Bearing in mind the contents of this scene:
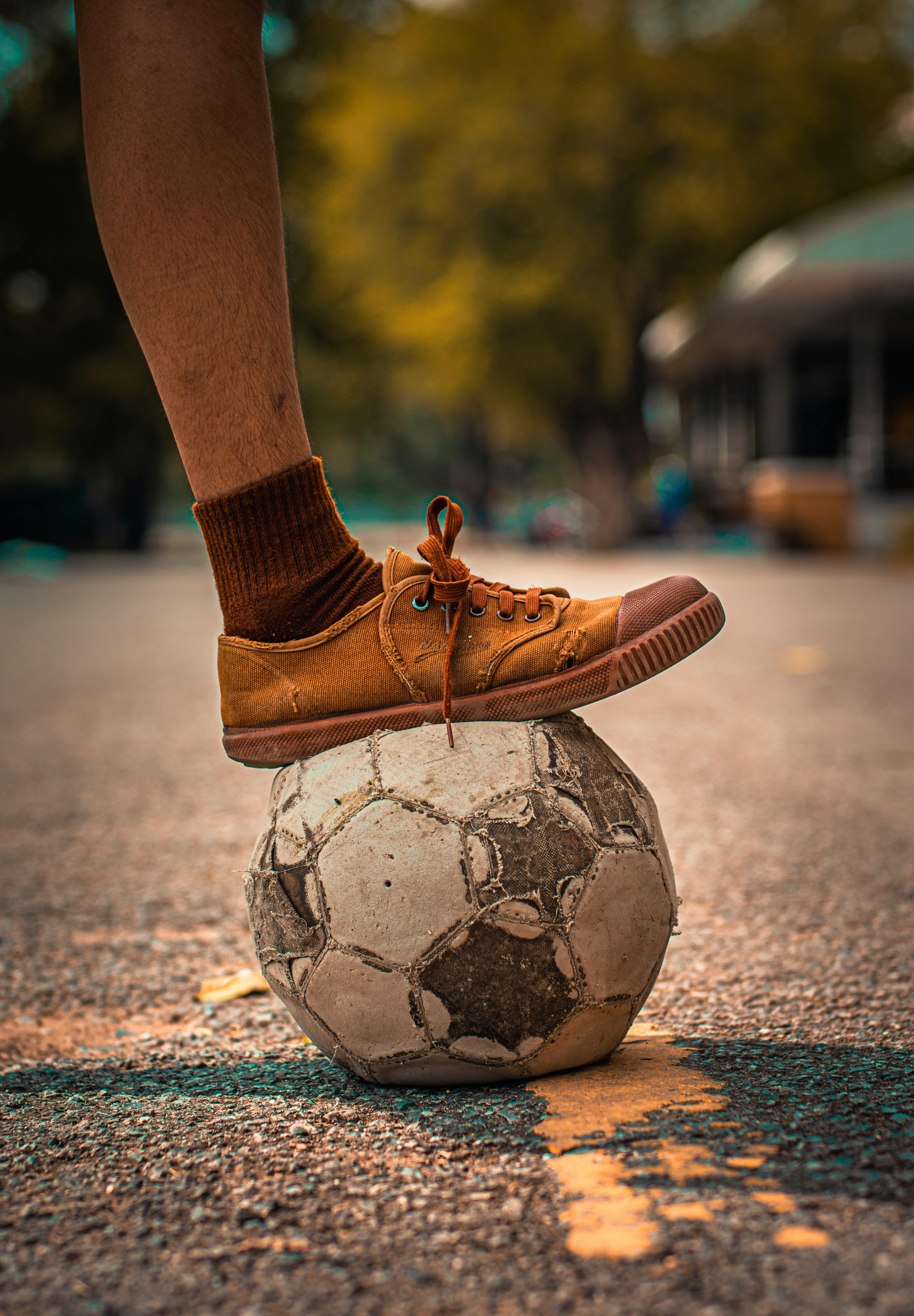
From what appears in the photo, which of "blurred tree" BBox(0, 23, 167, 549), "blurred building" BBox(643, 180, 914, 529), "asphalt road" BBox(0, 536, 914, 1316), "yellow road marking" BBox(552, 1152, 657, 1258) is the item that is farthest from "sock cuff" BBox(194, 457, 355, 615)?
"blurred tree" BBox(0, 23, 167, 549)

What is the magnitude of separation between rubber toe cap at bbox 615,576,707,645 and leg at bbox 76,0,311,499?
559mm

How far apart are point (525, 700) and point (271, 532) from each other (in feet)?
1.54

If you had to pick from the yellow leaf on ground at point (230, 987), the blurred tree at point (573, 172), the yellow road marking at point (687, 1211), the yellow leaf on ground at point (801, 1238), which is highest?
the blurred tree at point (573, 172)

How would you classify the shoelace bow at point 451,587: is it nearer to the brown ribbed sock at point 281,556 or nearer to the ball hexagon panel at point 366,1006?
the brown ribbed sock at point 281,556

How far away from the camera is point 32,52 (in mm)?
22172

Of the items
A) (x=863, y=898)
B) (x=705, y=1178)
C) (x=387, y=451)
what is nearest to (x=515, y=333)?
(x=863, y=898)

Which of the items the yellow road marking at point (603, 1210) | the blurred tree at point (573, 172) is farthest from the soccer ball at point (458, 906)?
the blurred tree at point (573, 172)

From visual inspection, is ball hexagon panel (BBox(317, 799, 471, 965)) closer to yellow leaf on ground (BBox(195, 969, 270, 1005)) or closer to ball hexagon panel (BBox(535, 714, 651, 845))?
ball hexagon panel (BBox(535, 714, 651, 845))

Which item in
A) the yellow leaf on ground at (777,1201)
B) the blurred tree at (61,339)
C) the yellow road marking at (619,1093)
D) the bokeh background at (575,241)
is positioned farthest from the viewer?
the blurred tree at (61,339)

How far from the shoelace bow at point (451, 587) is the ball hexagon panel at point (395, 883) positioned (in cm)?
16

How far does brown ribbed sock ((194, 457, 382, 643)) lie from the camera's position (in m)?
1.98

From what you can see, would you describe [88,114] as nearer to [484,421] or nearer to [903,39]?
[903,39]

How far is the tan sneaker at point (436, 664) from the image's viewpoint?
198cm

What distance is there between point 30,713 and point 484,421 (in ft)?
94.3
